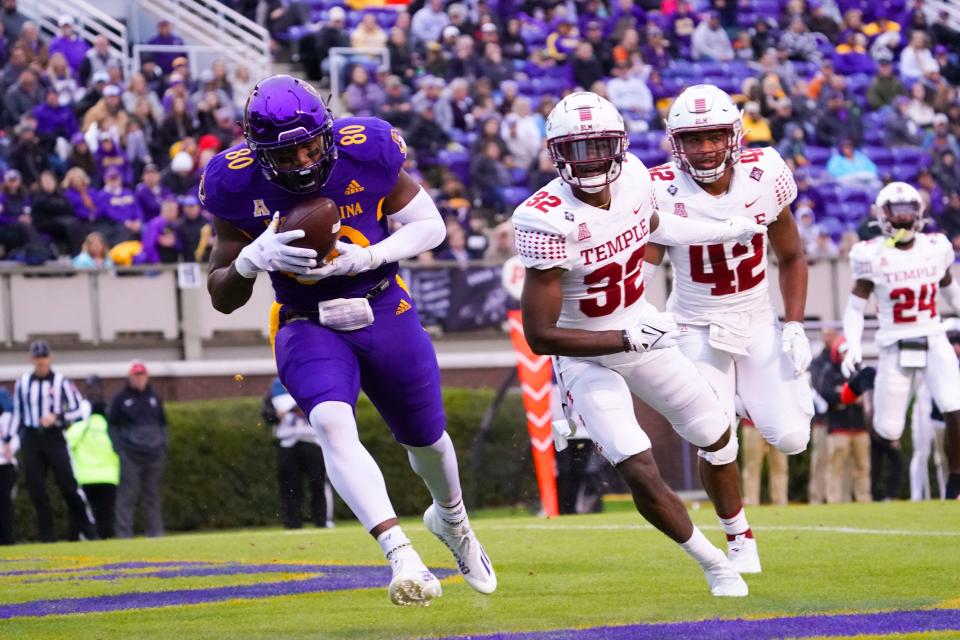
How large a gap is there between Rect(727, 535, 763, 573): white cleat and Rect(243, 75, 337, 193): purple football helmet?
2.23 meters

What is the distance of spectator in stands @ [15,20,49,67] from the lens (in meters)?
15.0

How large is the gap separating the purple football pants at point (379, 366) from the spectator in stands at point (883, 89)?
14.9m

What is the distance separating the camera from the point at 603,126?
5391 mm

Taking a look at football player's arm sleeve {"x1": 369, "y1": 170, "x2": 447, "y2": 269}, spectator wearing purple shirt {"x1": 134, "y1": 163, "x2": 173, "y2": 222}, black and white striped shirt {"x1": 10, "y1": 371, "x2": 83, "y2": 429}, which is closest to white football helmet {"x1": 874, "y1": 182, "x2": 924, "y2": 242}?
football player's arm sleeve {"x1": 369, "y1": 170, "x2": 447, "y2": 269}

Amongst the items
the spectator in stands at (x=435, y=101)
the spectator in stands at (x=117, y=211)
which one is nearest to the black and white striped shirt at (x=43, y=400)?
the spectator in stands at (x=117, y=211)

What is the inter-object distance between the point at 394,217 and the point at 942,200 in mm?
13284

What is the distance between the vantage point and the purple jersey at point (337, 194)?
16.9 feet

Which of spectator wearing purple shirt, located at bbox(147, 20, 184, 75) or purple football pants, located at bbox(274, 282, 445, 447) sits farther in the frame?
spectator wearing purple shirt, located at bbox(147, 20, 184, 75)

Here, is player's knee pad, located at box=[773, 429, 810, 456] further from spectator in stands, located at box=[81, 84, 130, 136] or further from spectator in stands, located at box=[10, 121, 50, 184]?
spectator in stands, located at box=[81, 84, 130, 136]

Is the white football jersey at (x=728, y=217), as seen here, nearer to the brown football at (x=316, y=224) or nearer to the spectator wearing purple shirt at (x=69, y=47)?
the brown football at (x=316, y=224)

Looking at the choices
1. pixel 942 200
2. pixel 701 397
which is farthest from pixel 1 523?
pixel 942 200

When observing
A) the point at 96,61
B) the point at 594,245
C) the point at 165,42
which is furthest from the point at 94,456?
the point at 594,245

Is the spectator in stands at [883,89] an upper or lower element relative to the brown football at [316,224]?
upper

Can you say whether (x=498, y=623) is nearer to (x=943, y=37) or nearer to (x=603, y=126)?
(x=603, y=126)
